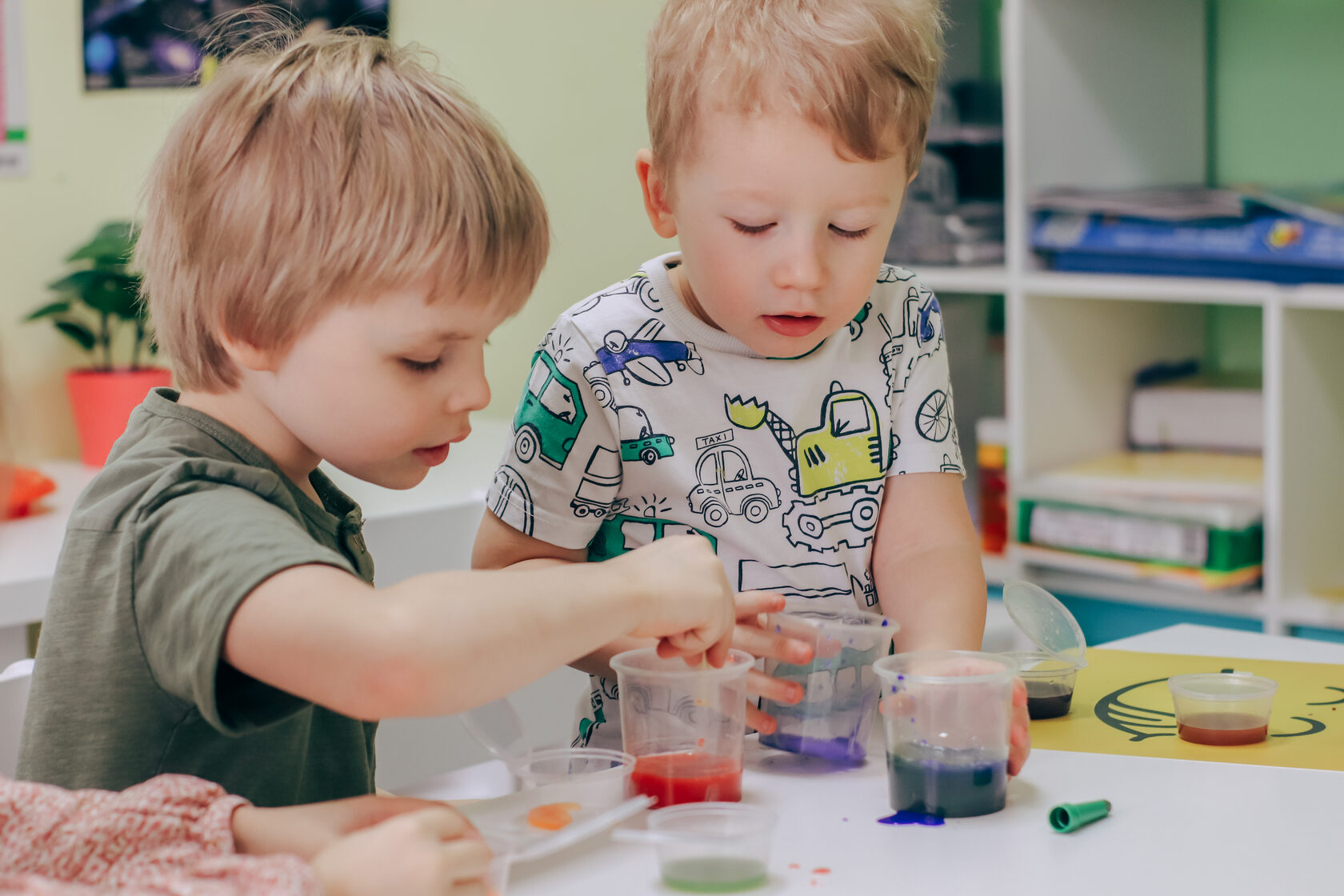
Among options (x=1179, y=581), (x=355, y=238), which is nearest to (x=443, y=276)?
(x=355, y=238)

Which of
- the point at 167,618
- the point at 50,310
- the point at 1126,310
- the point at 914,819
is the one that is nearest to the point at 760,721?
the point at 914,819

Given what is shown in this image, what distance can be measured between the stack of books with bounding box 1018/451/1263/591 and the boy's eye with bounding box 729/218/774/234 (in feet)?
3.64

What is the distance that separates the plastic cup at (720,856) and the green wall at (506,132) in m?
1.60

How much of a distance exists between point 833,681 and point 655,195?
1.40 feet

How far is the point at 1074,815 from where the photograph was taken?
775mm

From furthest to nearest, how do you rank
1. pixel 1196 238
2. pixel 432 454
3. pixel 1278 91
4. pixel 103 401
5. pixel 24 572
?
1. pixel 103 401
2. pixel 1278 91
3. pixel 1196 238
4. pixel 24 572
5. pixel 432 454

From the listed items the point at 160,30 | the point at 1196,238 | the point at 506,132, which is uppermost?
the point at 160,30

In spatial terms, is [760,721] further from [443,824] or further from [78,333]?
[78,333]

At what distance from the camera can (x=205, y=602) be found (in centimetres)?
67

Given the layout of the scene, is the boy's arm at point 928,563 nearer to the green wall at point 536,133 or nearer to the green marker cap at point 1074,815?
the green marker cap at point 1074,815

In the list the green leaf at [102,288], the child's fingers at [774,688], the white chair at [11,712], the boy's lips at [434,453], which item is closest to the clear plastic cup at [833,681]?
the child's fingers at [774,688]

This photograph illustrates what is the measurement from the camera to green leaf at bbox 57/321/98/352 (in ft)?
7.44

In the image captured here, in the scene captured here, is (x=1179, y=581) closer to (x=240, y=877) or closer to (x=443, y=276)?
(x=443, y=276)

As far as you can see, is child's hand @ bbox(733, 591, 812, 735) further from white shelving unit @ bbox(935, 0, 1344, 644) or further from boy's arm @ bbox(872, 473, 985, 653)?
white shelving unit @ bbox(935, 0, 1344, 644)
